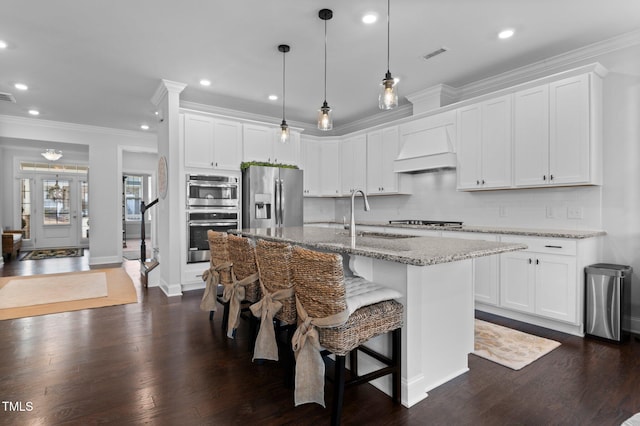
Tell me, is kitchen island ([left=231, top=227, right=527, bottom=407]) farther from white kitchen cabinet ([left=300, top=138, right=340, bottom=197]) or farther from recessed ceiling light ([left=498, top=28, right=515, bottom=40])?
white kitchen cabinet ([left=300, top=138, right=340, bottom=197])

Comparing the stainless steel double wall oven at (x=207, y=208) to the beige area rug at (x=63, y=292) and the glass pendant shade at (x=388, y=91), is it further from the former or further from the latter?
the glass pendant shade at (x=388, y=91)

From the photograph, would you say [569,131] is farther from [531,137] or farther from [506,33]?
[506,33]

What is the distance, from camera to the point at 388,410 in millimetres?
Result: 1950

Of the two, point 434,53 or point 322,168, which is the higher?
point 434,53

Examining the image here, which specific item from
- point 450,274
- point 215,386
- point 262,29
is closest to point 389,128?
point 262,29

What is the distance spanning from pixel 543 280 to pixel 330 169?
385 cm

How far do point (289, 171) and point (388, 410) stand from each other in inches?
156

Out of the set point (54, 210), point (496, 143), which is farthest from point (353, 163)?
point (54, 210)

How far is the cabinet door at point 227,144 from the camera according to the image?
16.3 ft

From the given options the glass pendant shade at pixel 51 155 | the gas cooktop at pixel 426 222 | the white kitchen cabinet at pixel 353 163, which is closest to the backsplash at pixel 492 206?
the gas cooktop at pixel 426 222

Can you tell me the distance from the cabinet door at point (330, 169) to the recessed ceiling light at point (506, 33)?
3.30m

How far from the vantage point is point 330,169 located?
6.26 metres

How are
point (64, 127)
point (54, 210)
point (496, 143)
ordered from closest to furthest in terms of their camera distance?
1. point (496, 143)
2. point (64, 127)
3. point (54, 210)

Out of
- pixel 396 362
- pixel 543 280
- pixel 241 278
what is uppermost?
pixel 241 278
